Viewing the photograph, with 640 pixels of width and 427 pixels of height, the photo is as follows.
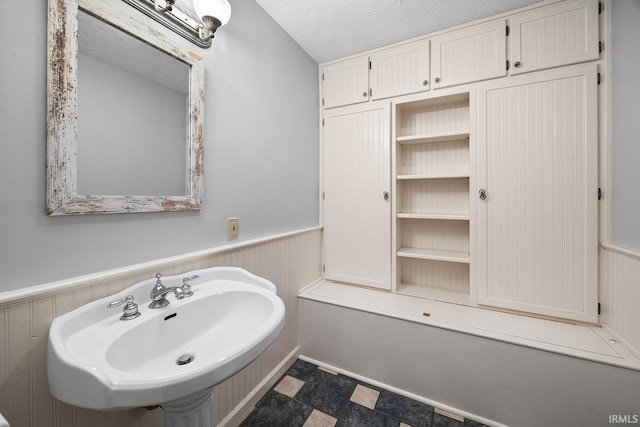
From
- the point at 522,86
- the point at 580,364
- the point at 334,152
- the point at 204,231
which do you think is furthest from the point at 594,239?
the point at 204,231

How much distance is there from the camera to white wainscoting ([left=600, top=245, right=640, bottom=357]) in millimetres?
1129

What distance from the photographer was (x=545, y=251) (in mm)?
1463

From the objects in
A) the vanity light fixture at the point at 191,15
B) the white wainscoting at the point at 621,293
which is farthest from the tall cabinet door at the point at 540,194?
the vanity light fixture at the point at 191,15

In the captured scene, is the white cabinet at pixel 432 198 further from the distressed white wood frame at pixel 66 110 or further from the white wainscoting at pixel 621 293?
the distressed white wood frame at pixel 66 110

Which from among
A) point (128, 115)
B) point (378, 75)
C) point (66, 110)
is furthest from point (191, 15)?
point (378, 75)

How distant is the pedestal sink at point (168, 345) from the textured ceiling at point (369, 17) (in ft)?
5.27

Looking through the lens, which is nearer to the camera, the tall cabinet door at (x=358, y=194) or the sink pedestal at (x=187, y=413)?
the sink pedestal at (x=187, y=413)

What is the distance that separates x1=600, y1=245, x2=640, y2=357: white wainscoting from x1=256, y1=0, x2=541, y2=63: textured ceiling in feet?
4.95

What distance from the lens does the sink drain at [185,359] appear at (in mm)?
808

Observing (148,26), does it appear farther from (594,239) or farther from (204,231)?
(594,239)

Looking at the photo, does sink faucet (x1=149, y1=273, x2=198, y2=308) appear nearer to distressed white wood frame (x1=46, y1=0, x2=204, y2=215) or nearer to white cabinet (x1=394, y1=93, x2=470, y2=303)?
distressed white wood frame (x1=46, y1=0, x2=204, y2=215)

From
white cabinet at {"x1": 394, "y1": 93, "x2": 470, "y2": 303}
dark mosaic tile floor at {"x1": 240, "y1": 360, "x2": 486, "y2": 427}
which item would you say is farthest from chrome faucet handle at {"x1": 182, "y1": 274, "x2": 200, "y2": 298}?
white cabinet at {"x1": 394, "y1": 93, "x2": 470, "y2": 303}

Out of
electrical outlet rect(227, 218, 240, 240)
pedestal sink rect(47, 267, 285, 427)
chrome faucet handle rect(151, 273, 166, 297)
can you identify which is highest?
electrical outlet rect(227, 218, 240, 240)

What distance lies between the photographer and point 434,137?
1.76 metres
